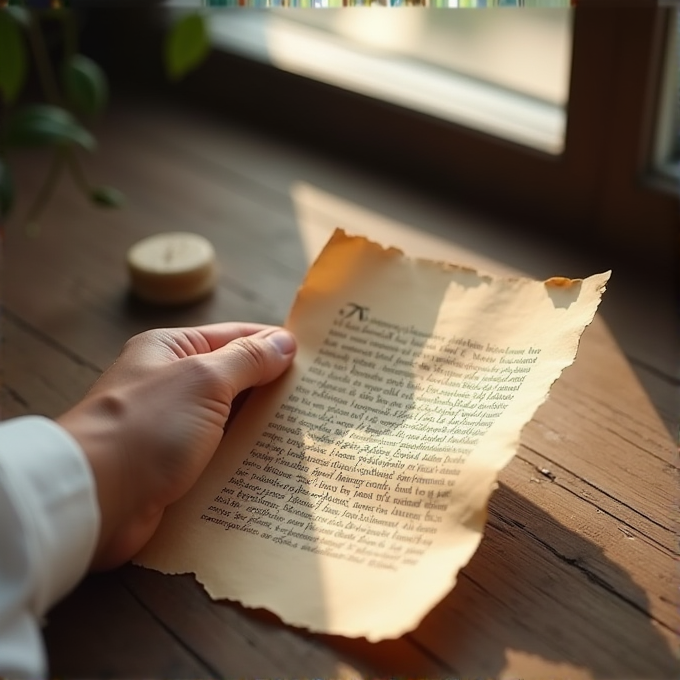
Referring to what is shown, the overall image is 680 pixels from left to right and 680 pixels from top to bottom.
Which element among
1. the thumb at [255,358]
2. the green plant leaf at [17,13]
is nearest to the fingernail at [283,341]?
the thumb at [255,358]

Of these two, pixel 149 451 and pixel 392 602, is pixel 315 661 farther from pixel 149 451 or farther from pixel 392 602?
pixel 149 451

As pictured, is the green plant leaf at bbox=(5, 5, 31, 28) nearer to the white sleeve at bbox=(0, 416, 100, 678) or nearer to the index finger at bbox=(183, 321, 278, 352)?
the index finger at bbox=(183, 321, 278, 352)

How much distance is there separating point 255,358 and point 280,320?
195 mm

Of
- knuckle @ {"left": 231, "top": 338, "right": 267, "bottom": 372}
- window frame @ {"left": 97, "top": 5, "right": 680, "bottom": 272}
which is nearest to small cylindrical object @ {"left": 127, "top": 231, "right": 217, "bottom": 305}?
knuckle @ {"left": 231, "top": 338, "right": 267, "bottom": 372}

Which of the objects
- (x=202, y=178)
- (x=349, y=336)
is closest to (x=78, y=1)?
(x=202, y=178)

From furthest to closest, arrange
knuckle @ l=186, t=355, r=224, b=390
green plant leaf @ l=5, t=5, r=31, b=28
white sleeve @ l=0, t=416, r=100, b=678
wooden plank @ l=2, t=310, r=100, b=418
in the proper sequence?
green plant leaf @ l=5, t=5, r=31, b=28
wooden plank @ l=2, t=310, r=100, b=418
knuckle @ l=186, t=355, r=224, b=390
white sleeve @ l=0, t=416, r=100, b=678

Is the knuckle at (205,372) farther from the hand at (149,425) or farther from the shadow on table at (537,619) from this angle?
the shadow on table at (537,619)

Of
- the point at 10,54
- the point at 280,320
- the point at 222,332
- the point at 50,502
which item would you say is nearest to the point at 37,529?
the point at 50,502

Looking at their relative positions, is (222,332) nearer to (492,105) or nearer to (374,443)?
(374,443)

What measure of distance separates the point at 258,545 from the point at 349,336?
20 centimetres

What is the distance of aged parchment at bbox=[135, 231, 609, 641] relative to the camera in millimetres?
514

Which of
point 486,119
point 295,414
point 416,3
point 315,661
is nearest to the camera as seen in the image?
point 315,661

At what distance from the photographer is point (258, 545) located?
0.54m

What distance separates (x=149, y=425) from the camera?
54 cm
